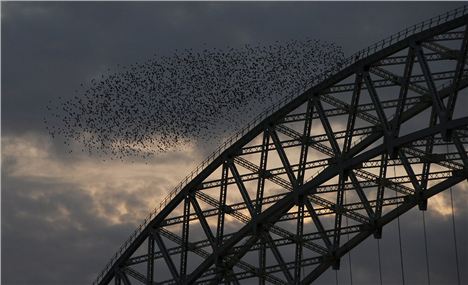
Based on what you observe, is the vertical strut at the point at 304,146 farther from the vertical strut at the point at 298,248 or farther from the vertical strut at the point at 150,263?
the vertical strut at the point at 150,263

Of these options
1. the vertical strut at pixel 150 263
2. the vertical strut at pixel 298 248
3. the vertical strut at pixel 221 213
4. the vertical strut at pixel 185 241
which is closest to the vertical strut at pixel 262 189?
the vertical strut at pixel 298 248

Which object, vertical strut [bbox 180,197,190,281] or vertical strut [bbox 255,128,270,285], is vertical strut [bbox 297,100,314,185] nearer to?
vertical strut [bbox 255,128,270,285]

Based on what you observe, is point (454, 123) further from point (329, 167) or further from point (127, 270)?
point (127, 270)

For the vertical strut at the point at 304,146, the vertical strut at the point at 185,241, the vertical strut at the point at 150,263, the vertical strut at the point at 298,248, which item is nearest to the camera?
the vertical strut at the point at 304,146

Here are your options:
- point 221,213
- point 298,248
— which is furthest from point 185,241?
point 298,248

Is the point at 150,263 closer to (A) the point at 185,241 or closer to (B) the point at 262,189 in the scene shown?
(A) the point at 185,241

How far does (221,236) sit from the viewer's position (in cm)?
13438

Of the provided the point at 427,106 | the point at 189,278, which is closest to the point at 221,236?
the point at 189,278

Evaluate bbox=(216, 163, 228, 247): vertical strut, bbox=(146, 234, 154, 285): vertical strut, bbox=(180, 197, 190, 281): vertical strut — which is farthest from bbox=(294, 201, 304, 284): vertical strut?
bbox=(146, 234, 154, 285): vertical strut

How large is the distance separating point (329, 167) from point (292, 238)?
419 inches

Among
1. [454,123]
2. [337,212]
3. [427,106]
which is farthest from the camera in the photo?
[337,212]

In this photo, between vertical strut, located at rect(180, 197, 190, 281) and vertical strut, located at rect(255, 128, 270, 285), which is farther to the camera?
vertical strut, located at rect(180, 197, 190, 281)

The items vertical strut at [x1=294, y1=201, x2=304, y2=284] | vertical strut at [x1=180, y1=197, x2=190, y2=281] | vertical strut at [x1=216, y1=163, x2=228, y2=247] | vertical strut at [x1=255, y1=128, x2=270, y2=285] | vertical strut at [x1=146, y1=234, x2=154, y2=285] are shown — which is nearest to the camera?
vertical strut at [x1=255, y1=128, x2=270, y2=285]

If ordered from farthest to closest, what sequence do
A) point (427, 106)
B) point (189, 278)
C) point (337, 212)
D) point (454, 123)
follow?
point (189, 278)
point (337, 212)
point (427, 106)
point (454, 123)
